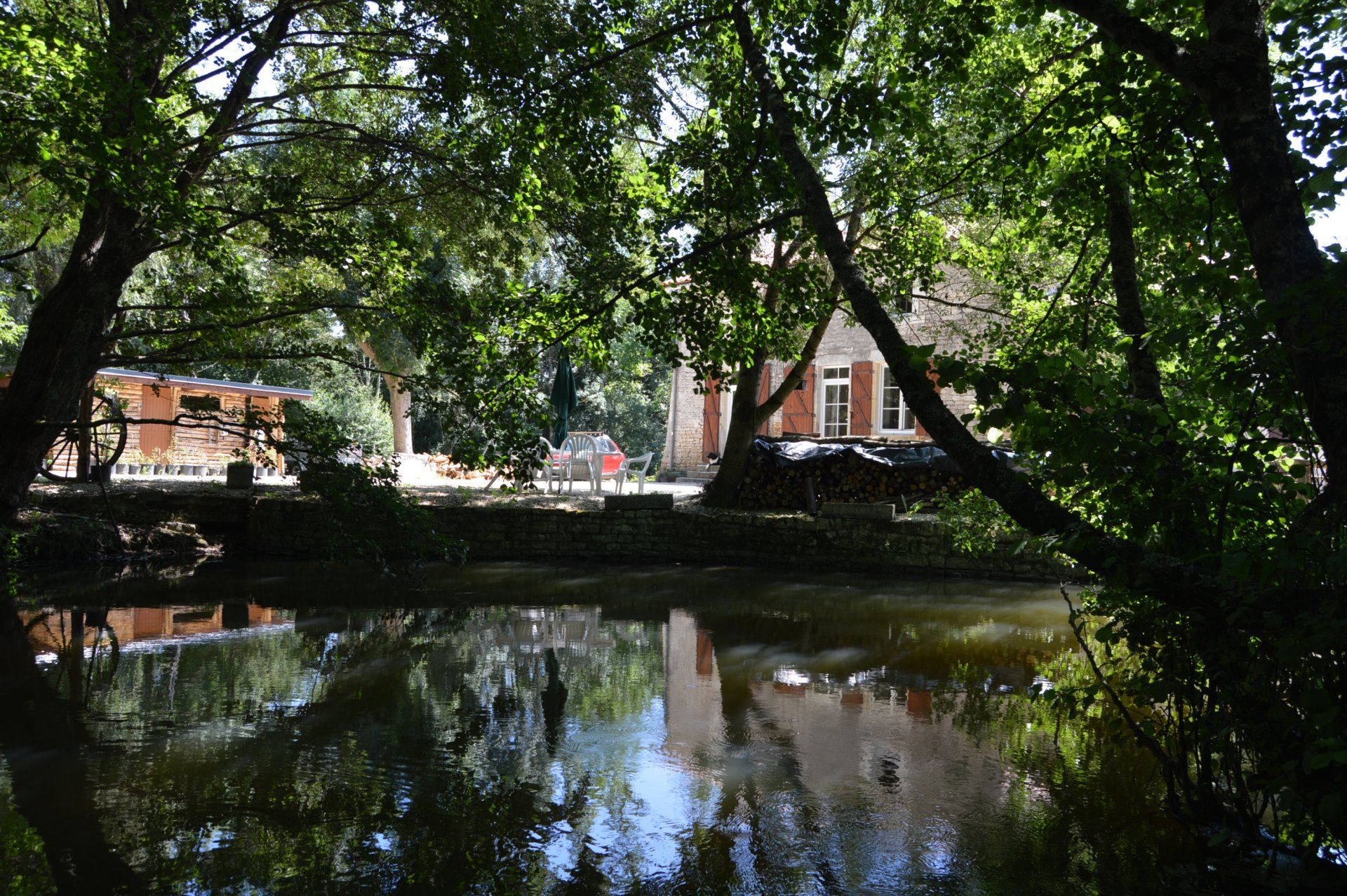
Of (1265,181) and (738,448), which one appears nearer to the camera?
(1265,181)

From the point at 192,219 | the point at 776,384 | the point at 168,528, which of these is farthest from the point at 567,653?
the point at 776,384

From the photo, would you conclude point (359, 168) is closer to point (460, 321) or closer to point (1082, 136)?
point (460, 321)

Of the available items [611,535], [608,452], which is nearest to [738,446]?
[611,535]

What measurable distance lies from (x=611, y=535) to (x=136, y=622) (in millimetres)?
5674

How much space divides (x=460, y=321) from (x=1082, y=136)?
14.2ft

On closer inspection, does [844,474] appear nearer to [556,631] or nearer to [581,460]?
[581,460]

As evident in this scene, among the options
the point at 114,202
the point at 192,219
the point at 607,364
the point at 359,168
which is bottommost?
the point at 607,364

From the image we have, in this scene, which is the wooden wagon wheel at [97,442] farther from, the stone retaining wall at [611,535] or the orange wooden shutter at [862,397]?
the orange wooden shutter at [862,397]

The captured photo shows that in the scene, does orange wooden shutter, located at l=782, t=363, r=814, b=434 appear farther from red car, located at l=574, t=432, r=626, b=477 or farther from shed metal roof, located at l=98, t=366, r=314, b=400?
shed metal roof, located at l=98, t=366, r=314, b=400

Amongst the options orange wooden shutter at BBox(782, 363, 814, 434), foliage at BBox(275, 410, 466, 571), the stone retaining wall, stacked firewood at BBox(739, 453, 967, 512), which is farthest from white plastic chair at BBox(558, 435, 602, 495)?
foliage at BBox(275, 410, 466, 571)

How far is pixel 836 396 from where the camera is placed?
1738cm

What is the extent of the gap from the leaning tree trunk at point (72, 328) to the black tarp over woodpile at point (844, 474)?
308 inches

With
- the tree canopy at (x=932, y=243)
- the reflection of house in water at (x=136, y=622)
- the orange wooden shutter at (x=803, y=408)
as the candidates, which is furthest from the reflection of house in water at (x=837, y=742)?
the orange wooden shutter at (x=803, y=408)

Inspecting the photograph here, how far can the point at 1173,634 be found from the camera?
2.89m
